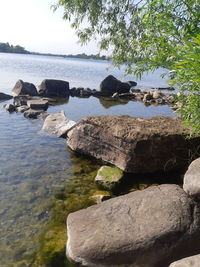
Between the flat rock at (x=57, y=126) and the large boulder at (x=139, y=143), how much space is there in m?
2.36

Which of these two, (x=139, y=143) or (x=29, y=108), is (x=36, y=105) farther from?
(x=139, y=143)

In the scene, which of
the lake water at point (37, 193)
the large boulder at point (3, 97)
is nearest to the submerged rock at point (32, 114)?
the lake water at point (37, 193)

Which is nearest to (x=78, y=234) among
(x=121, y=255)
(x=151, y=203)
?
(x=121, y=255)

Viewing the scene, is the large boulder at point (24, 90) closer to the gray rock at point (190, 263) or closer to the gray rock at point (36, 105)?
the gray rock at point (36, 105)

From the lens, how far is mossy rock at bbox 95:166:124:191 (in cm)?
645

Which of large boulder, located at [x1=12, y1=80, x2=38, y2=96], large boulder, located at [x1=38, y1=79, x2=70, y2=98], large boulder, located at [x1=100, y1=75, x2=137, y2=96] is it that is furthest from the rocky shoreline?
large boulder, located at [x1=100, y1=75, x2=137, y2=96]

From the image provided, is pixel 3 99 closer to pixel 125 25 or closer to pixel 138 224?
pixel 125 25

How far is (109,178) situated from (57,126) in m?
5.36

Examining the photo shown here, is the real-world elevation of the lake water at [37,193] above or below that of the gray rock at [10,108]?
below

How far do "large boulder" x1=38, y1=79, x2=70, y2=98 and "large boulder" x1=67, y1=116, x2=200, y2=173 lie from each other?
49.8 feet

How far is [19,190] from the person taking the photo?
6141 millimetres

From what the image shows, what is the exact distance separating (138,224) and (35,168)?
4.39m

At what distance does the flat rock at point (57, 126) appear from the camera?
421 inches

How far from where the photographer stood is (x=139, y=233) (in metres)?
3.83
